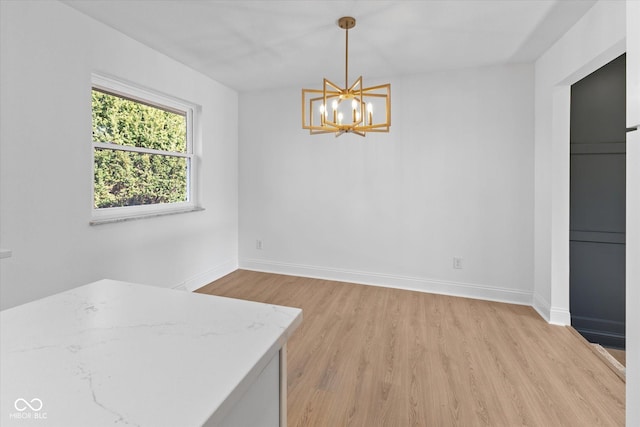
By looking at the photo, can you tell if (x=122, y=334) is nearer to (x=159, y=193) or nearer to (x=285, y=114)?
(x=159, y=193)

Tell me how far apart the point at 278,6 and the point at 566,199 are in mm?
2900

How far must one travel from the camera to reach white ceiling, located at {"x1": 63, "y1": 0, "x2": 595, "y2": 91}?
2.32 m

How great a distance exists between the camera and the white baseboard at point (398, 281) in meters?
3.41

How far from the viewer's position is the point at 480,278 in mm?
3502

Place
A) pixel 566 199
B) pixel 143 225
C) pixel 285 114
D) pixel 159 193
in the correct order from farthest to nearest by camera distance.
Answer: pixel 285 114, pixel 159 193, pixel 143 225, pixel 566 199

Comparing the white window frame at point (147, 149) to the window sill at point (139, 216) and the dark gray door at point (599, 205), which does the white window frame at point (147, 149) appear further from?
the dark gray door at point (599, 205)

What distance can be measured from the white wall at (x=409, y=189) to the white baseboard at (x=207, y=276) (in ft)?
0.88

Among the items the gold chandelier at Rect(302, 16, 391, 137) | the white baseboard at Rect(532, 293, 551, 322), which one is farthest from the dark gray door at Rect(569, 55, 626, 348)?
the gold chandelier at Rect(302, 16, 391, 137)

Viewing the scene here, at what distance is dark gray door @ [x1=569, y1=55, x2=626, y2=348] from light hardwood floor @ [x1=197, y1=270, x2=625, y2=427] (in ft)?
2.36

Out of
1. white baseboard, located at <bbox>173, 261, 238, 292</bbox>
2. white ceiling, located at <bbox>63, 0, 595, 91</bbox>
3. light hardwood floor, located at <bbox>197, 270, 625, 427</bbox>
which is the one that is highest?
white ceiling, located at <bbox>63, 0, 595, 91</bbox>

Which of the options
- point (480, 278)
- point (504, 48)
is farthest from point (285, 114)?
point (480, 278)

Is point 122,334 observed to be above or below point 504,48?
below

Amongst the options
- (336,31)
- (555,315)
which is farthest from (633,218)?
(336,31)

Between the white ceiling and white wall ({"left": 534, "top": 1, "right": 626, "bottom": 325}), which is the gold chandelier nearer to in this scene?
the white ceiling
